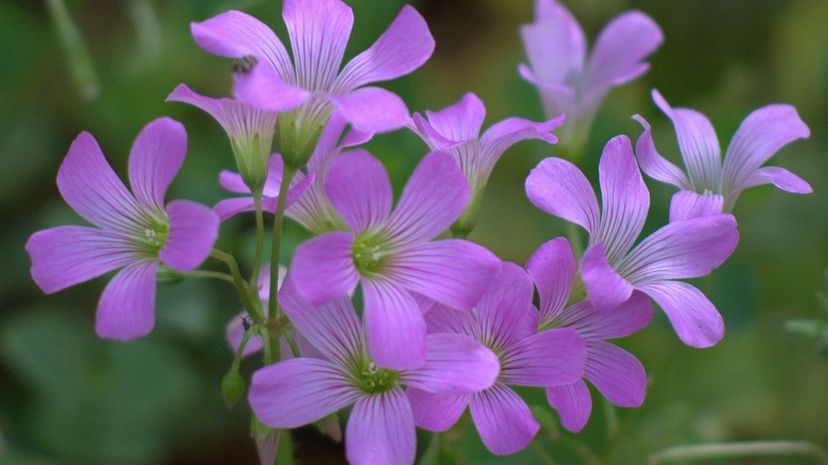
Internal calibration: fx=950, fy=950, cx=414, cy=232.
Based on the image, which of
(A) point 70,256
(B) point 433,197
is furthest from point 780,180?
(A) point 70,256

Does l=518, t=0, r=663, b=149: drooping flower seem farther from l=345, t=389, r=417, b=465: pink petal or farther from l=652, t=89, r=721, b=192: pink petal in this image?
l=345, t=389, r=417, b=465: pink petal

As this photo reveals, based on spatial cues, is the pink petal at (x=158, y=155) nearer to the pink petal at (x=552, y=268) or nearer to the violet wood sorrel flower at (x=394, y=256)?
the violet wood sorrel flower at (x=394, y=256)

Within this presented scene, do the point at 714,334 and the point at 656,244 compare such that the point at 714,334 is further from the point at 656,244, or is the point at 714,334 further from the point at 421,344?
the point at 421,344

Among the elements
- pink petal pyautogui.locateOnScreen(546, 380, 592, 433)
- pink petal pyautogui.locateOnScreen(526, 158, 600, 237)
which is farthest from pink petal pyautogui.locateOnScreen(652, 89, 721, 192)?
pink petal pyautogui.locateOnScreen(546, 380, 592, 433)

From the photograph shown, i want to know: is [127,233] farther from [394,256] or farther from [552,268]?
[552,268]

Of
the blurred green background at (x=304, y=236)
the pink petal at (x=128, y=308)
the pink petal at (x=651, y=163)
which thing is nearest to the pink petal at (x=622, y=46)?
the blurred green background at (x=304, y=236)
